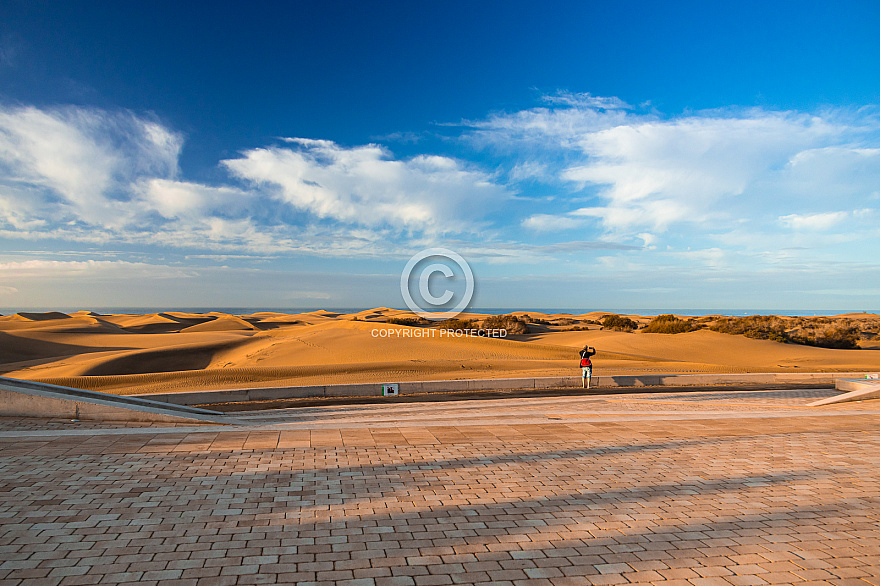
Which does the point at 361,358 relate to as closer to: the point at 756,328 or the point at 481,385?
the point at 481,385

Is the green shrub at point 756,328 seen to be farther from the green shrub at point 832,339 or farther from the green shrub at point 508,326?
the green shrub at point 508,326

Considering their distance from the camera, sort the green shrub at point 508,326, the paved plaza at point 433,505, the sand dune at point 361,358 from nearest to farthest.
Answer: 1. the paved plaza at point 433,505
2. the sand dune at point 361,358
3. the green shrub at point 508,326

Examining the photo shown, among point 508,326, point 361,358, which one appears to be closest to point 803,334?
point 508,326

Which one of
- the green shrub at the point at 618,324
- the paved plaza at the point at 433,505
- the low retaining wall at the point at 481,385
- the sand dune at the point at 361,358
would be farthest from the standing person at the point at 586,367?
the green shrub at the point at 618,324

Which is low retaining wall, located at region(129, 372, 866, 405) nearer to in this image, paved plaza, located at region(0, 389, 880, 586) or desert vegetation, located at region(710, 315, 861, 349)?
Result: paved plaza, located at region(0, 389, 880, 586)

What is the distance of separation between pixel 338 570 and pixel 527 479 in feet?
9.57

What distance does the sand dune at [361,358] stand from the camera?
19.3 m

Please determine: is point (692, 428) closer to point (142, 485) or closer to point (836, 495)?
point (836, 495)

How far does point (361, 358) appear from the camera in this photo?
2678 cm

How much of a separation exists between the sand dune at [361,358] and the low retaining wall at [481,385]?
5.07 ft

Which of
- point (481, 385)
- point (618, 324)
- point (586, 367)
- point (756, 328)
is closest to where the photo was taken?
point (481, 385)

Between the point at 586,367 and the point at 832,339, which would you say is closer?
the point at 586,367

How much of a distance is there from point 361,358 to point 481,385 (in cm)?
1084

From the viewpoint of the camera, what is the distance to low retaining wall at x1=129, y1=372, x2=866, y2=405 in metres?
15.0
